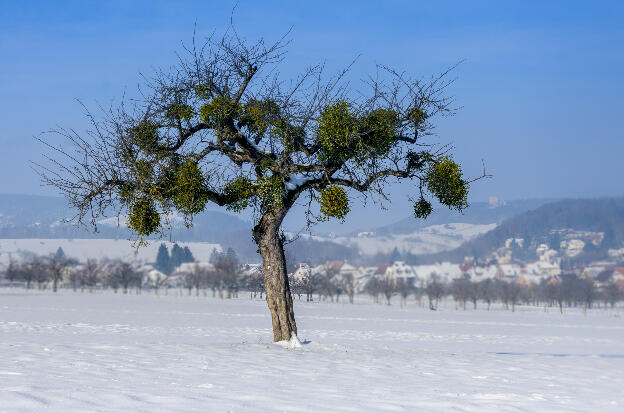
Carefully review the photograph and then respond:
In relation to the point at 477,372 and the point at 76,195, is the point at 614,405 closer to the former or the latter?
the point at 477,372

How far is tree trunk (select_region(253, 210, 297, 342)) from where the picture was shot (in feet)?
60.4

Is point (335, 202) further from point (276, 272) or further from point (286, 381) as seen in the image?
point (286, 381)

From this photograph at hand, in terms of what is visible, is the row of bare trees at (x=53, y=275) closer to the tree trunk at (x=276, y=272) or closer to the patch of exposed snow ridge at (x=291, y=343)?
the tree trunk at (x=276, y=272)

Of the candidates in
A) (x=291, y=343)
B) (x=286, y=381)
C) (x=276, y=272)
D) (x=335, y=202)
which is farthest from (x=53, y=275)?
(x=286, y=381)

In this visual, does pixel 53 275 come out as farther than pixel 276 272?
Yes

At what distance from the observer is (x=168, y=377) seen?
12375 millimetres

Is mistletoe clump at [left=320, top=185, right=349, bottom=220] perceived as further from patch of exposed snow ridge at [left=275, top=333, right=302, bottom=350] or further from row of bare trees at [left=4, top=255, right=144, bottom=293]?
row of bare trees at [left=4, top=255, right=144, bottom=293]

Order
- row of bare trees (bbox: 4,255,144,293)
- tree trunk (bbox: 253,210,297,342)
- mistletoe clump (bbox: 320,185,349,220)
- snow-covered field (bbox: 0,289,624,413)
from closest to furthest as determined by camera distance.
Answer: snow-covered field (bbox: 0,289,624,413) → mistletoe clump (bbox: 320,185,349,220) → tree trunk (bbox: 253,210,297,342) → row of bare trees (bbox: 4,255,144,293)

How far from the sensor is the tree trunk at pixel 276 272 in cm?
1841

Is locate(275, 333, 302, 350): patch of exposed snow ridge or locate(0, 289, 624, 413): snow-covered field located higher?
locate(275, 333, 302, 350): patch of exposed snow ridge

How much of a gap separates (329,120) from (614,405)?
871cm

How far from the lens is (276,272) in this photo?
18.5 meters

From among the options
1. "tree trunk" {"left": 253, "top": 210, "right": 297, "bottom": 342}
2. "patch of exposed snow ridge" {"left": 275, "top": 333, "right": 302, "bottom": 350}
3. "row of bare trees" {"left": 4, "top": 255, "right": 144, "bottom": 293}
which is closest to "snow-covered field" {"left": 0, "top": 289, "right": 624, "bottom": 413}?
"patch of exposed snow ridge" {"left": 275, "top": 333, "right": 302, "bottom": 350}

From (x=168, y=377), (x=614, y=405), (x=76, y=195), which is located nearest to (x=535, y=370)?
(x=614, y=405)
